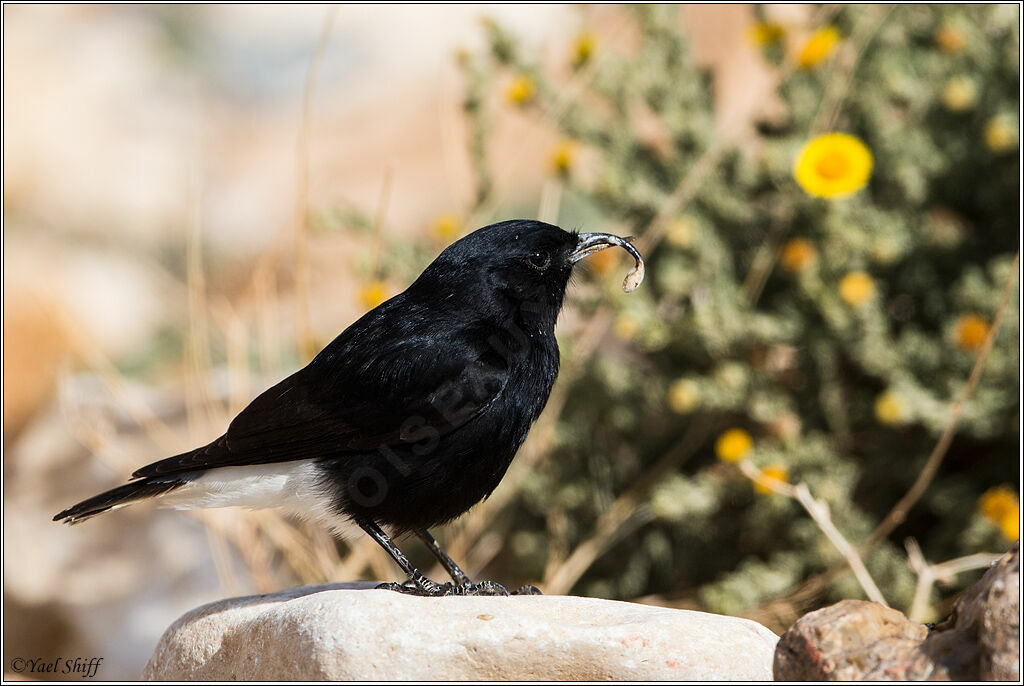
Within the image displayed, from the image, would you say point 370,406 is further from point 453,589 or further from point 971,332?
point 971,332

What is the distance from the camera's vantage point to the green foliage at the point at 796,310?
Result: 4641 mm

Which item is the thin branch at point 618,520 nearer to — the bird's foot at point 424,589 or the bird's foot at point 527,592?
the bird's foot at point 527,592

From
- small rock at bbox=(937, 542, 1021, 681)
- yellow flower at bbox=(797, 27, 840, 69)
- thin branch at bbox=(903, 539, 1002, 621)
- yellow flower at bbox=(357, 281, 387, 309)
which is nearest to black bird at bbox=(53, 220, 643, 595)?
yellow flower at bbox=(357, 281, 387, 309)

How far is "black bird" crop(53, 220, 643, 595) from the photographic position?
319 centimetres

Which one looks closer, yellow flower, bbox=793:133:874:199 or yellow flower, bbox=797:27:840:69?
yellow flower, bbox=793:133:874:199

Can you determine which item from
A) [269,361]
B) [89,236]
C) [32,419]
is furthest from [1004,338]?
[89,236]

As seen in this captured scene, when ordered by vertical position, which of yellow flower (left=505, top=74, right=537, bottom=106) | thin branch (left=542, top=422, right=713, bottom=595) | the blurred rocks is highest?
yellow flower (left=505, top=74, right=537, bottom=106)

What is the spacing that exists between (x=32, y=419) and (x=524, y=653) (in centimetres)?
566

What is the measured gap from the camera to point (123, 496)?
11.0 feet

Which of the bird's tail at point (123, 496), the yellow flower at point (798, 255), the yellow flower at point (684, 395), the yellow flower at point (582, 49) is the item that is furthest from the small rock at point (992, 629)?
the yellow flower at point (582, 49)

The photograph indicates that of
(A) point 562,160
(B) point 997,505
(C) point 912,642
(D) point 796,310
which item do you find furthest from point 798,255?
(C) point 912,642

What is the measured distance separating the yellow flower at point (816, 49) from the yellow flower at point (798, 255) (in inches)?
33.8

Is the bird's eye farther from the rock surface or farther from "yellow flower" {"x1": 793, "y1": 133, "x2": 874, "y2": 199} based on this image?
"yellow flower" {"x1": 793, "y1": 133, "x2": 874, "y2": 199}

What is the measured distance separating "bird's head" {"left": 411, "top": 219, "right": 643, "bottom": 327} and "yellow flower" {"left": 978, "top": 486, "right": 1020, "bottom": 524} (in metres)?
2.07
